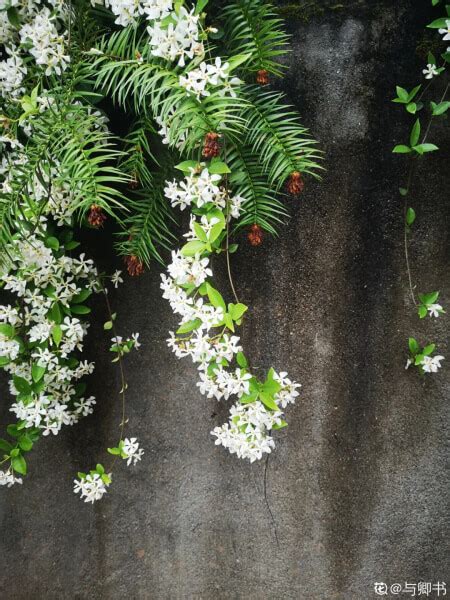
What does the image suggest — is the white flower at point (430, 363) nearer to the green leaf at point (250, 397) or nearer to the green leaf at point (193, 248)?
the green leaf at point (250, 397)

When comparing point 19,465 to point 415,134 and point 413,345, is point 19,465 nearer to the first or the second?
point 413,345

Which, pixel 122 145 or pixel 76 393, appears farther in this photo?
pixel 76 393

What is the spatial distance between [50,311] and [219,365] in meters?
0.91

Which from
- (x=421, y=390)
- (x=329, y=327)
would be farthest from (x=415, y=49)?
(x=421, y=390)

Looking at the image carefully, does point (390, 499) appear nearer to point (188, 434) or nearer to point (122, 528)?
point (188, 434)

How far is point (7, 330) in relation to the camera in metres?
2.23

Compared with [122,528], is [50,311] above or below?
above

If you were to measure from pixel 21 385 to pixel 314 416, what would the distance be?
1.64 metres

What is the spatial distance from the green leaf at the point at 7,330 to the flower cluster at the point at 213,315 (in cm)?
81

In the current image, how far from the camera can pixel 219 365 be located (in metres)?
1.99

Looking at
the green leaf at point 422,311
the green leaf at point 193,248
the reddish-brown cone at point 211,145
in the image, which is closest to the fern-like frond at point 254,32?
the reddish-brown cone at point 211,145

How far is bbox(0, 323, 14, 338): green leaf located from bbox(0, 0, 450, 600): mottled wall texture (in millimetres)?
753

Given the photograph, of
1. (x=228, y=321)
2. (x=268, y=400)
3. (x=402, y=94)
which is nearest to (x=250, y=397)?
(x=268, y=400)

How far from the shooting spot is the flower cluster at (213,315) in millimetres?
1886
